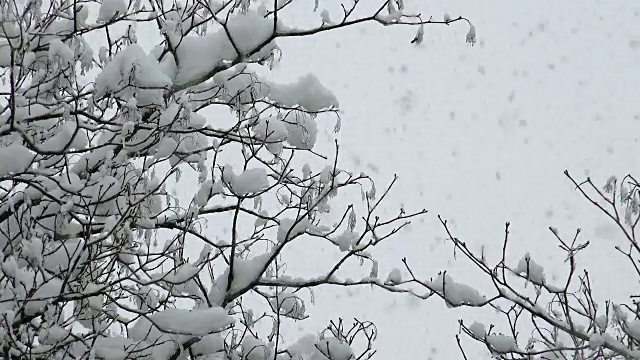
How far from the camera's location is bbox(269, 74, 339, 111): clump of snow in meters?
3.83

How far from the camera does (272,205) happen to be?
63.0 ft

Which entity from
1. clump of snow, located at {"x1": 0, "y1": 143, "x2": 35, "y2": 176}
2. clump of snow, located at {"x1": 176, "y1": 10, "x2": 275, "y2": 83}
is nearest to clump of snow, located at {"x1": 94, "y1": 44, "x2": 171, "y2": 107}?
clump of snow, located at {"x1": 0, "y1": 143, "x2": 35, "y2": 176}

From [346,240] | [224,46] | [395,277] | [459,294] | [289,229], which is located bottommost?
[459,294]

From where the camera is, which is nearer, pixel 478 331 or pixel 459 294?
pixel 478 331

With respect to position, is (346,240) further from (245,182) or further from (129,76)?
(129,76)

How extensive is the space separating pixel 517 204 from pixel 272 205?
7749 millimetres

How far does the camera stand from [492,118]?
82.9 ft

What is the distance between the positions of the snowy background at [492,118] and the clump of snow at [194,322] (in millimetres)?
14753

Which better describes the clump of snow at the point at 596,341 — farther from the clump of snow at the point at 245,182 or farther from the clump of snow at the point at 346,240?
the clump of snow at the point at 346,240

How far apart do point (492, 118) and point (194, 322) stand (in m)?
23.8

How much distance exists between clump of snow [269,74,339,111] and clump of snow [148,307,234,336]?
1.53 meters

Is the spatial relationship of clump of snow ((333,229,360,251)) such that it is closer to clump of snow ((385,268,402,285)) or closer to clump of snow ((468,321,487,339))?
clump of snow ((385,268,402,285))

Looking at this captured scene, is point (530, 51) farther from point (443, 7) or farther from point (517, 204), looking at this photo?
point (517, 204)

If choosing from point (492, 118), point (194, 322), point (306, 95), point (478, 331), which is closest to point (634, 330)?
point (478, 331)
